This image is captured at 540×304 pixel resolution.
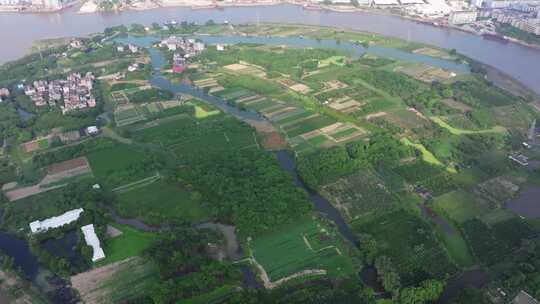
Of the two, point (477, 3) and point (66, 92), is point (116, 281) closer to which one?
point (66, 92)

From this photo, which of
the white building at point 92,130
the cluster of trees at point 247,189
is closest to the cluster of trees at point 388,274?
the cluster of trees at point 247,189

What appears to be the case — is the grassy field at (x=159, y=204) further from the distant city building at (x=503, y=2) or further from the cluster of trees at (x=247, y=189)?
the distant city building at (x=503, y=2)

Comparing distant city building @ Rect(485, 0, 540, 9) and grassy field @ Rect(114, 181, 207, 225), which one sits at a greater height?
distant city building @ Rect(485, 0, 540, 9)

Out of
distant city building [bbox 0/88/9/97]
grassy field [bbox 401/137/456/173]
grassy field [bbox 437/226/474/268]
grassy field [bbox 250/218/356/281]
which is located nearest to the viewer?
grassy field [bbox 250/218/356/281]

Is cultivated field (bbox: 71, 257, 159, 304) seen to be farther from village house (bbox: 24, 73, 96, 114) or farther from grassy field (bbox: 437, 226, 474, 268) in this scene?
village house (bbox: 24, 73, 96, 114)

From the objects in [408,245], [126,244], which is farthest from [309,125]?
[126,244]

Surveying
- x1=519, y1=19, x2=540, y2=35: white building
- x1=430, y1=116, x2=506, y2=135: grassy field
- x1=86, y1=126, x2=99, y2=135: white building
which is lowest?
x1=430, y1=116, x2=506, y2=135: grassy field

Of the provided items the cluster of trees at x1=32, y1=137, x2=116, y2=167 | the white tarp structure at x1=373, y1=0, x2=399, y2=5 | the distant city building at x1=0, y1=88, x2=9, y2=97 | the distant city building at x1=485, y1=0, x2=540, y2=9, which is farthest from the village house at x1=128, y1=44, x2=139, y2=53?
the distant city building at x1=485, y1=0, x2=540, y2=9
